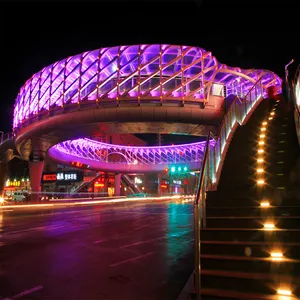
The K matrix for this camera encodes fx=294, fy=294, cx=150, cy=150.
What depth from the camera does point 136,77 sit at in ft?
125

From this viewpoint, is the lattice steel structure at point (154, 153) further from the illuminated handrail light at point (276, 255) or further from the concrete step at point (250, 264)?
the illuminated handrail light at point (276, 255)

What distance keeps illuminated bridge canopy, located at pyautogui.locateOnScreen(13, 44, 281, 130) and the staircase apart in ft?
82.2

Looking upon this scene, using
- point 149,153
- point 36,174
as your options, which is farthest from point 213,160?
point 149,153

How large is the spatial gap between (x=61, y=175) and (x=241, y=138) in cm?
4511

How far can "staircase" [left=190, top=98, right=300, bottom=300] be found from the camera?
495cm

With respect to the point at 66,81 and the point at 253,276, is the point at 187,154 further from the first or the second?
the point at 253,276

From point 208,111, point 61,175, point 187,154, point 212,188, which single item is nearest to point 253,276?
point 212,188

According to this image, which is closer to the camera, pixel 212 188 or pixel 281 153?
pixel 212 188

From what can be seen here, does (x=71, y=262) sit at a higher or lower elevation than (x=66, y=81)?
lower

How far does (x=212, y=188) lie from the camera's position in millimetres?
8375

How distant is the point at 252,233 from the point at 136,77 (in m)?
34.2

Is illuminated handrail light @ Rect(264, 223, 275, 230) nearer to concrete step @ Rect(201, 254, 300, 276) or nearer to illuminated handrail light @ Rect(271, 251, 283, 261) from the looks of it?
illuminated handrail light @ Rect(271, 251, 283, 261)

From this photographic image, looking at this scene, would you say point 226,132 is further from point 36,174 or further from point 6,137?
point 6,137

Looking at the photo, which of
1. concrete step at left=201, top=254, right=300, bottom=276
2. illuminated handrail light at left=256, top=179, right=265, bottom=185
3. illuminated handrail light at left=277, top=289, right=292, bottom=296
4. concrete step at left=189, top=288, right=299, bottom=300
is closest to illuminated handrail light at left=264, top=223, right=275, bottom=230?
concrete step at left=201, top=254, right=300, bottom=276
